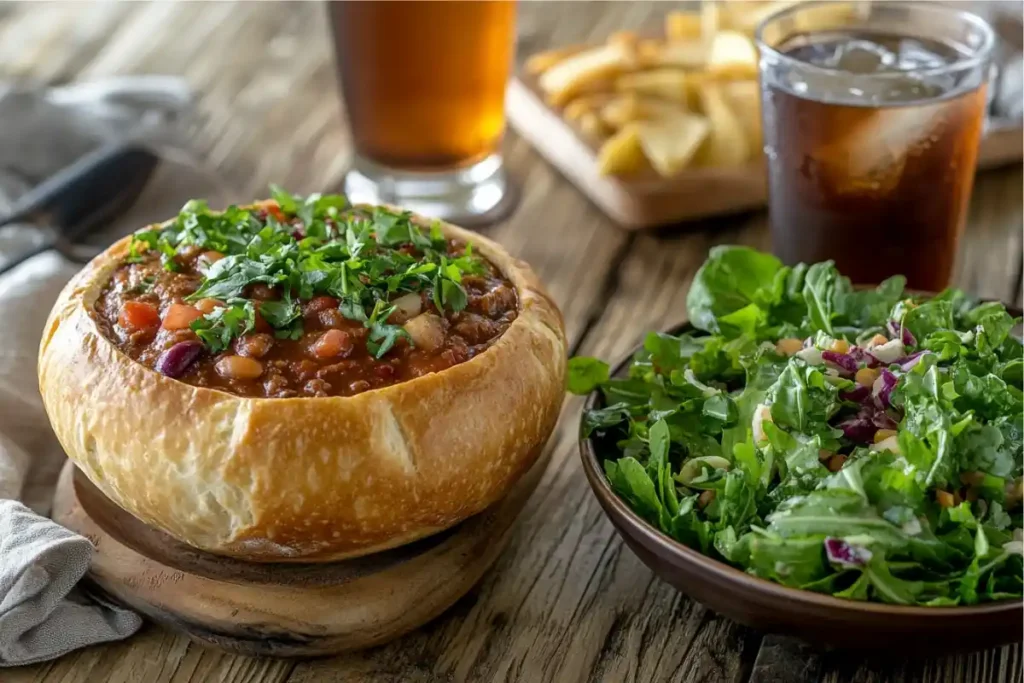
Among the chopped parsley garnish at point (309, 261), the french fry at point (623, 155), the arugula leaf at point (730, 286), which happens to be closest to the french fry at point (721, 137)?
the french fry at point (623, 155)

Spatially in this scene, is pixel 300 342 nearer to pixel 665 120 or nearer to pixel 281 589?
pixel 281 589

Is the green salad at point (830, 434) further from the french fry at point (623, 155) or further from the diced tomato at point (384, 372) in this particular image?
the french fry at point (623, 155)

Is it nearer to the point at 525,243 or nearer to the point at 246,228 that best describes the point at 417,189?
the point at 525,243

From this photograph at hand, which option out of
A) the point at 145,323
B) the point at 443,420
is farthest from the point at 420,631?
the point at 145,323

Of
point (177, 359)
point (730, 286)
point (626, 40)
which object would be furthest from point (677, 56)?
point (177, 359)

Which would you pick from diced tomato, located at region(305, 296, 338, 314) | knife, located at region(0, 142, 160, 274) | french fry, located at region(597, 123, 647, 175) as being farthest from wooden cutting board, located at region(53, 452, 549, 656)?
french fry, located at region(597, 123, 647, 175)
